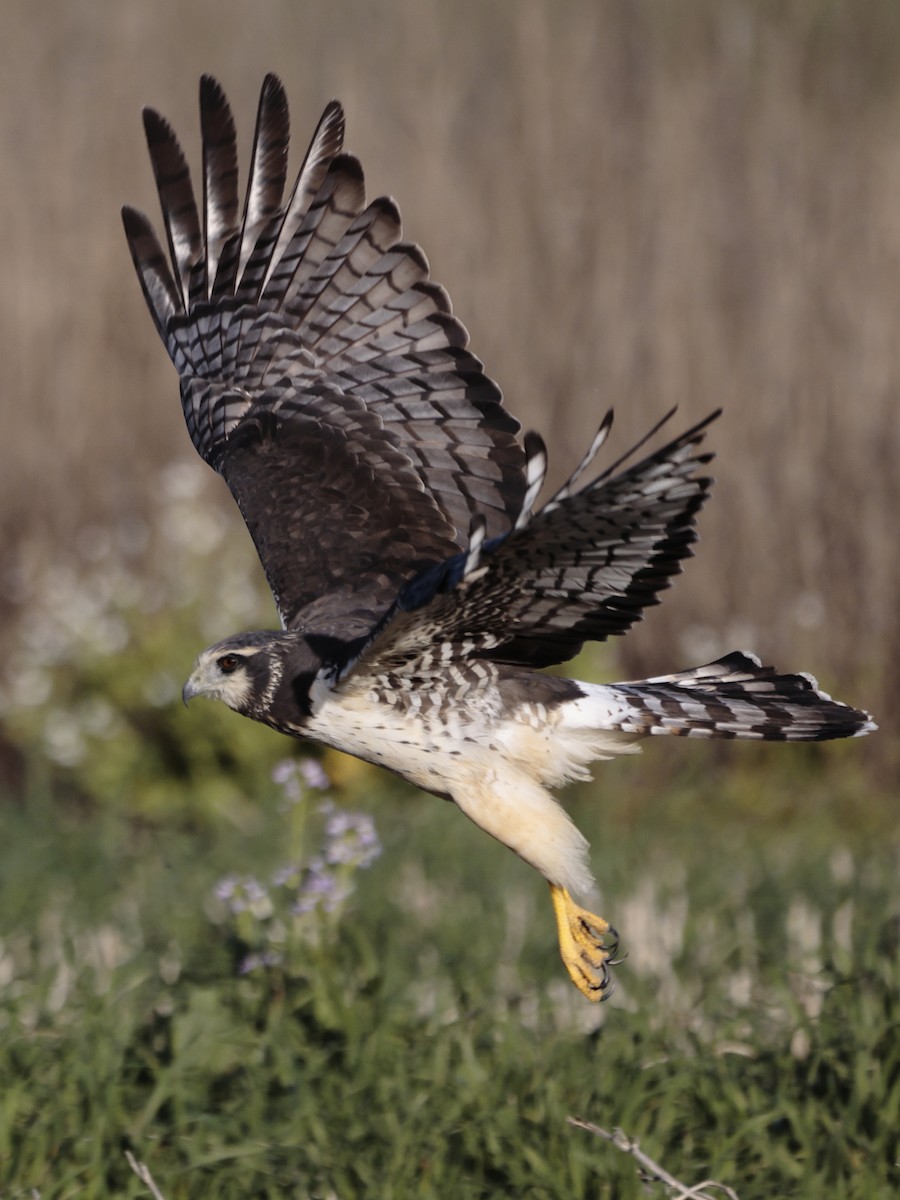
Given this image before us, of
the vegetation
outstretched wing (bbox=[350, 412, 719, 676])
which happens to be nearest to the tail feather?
outstretched wing (bbox=[350, 412, 719, 676])

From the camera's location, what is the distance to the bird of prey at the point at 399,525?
11.0ft

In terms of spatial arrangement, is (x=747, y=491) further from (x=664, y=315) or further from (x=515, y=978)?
(x=515, y=978)

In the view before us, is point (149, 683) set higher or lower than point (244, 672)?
higher

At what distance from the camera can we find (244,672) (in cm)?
386

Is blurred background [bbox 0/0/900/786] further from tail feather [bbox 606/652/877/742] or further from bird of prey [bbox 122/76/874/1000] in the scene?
tail feather [bbox 606/652/877/742]

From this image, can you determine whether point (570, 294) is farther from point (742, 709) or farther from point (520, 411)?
point (742, 709)

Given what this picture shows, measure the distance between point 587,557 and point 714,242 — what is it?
183 inches

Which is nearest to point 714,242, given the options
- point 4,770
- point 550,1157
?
point 4,770

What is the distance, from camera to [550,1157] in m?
3.38

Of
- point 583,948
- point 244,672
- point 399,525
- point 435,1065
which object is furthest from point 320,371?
point 435,1065

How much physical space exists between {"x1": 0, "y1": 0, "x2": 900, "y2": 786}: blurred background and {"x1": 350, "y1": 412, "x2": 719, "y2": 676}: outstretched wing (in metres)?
3.53

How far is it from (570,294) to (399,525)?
3.58 metres

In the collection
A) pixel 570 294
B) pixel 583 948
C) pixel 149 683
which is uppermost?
pixel 570 294

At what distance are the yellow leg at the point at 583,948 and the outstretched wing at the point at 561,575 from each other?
55cm
